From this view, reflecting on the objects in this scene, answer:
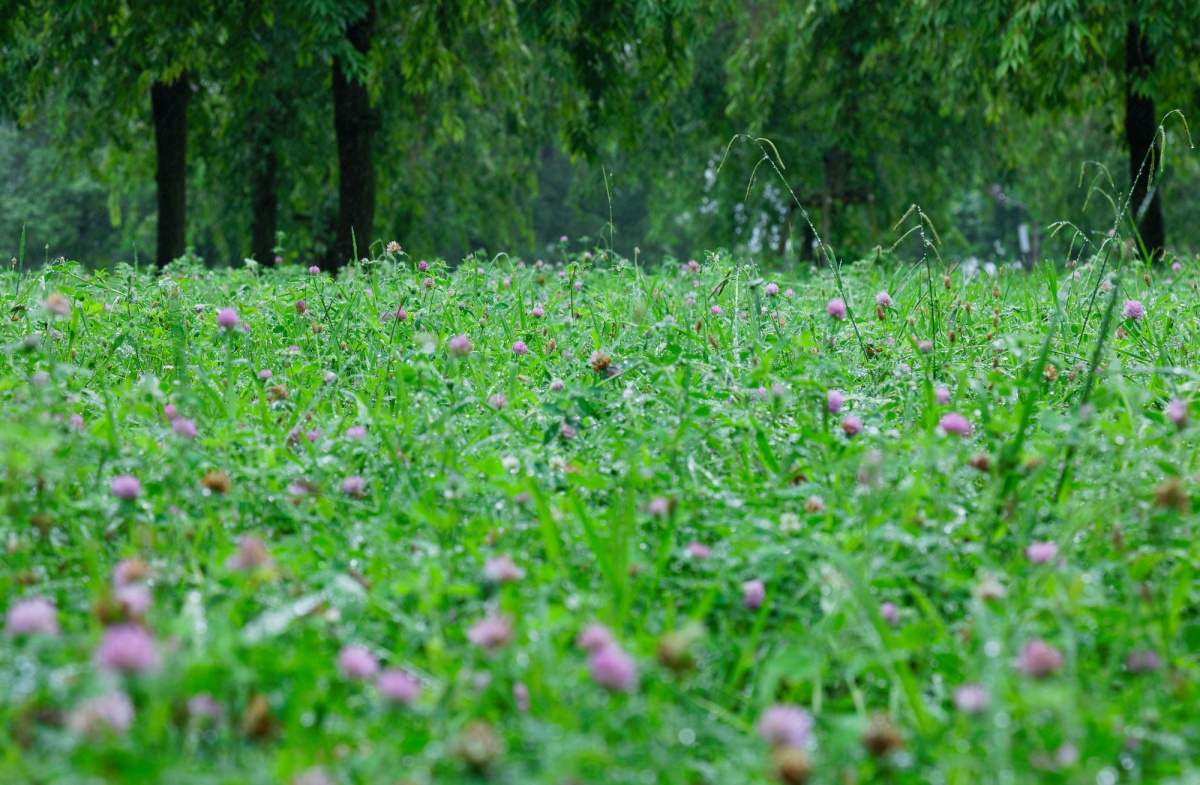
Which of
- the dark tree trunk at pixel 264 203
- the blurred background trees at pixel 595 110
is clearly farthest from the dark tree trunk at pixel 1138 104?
the dark tree trunk at pixel 264 203

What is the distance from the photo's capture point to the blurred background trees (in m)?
7.40

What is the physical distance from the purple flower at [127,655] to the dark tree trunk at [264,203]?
11103mm

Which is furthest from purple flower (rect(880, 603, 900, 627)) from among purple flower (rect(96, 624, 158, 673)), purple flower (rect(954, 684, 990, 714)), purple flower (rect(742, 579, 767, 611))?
purple flower (rect(96, 624, 158, 673))

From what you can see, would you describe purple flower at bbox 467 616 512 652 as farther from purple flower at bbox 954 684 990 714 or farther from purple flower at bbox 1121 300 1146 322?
purple flower at bbox 1121 300 1146 322

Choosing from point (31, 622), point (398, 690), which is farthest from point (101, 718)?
point (398, 690)

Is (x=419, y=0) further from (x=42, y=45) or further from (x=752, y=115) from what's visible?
(x=752, y=115)

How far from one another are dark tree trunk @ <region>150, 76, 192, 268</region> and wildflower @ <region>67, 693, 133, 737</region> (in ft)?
29.7

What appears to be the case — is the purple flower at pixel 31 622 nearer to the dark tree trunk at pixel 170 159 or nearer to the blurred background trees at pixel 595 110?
the blurred background trees at pixel 595 110

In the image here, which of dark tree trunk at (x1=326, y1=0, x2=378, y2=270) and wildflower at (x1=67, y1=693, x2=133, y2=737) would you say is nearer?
wildflower at (x1=67, y1=693, x2=133, y2=737)

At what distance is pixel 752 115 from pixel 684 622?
11.6 metres

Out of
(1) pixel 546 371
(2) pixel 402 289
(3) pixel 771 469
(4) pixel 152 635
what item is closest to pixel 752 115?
(2) pixel 402 289

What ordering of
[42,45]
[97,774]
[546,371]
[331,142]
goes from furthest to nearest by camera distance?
[331,142] < [42,45] < [546,371] < [97,774]

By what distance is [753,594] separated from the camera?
151cm

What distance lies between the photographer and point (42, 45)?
8.93m
